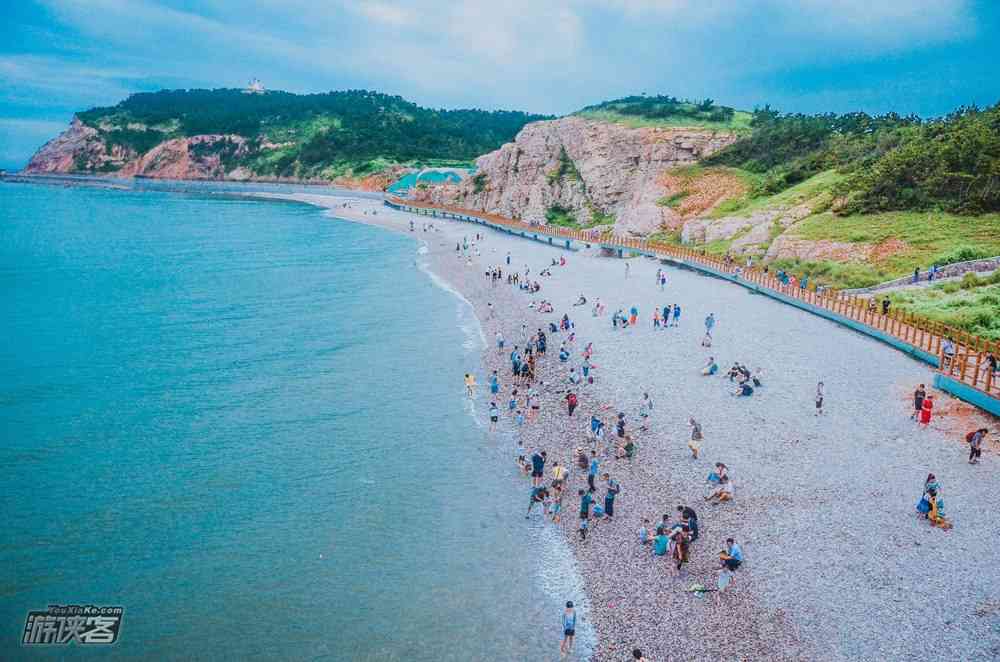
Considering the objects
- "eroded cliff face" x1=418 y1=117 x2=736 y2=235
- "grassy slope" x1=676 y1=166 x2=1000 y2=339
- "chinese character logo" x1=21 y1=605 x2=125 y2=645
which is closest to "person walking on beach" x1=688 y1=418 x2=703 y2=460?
"grassy slope" x1=676 y1=166 x2=1000 y2=339

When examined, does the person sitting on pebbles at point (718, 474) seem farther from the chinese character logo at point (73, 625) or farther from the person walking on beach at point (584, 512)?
the chinese character logo at point (73, 625)

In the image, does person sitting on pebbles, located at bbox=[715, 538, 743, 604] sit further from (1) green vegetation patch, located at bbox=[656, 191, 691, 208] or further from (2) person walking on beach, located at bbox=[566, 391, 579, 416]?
(1) green vegetation patch, located at bbox=[656, 191, 691, 208]

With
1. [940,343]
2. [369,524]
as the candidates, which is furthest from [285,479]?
[940,343]

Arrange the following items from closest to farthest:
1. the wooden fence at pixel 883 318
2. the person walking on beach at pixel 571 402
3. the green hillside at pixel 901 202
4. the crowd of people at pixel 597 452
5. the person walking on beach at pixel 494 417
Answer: the crowd of people at pixel 597 452, the wooden fence at pixel 883 318, the person walking on beach at pixel 494 417, the person walking on beach at pixel 571 402, the green hillside at pixel 901 202

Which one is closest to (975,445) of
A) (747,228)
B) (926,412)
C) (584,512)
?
(926,412)

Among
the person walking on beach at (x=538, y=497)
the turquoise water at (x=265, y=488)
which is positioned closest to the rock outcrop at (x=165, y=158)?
the turquoise water at (x=265, y=488)

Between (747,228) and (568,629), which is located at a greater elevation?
(747,228)

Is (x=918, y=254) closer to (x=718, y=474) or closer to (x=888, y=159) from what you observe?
(x=888, y=159)
